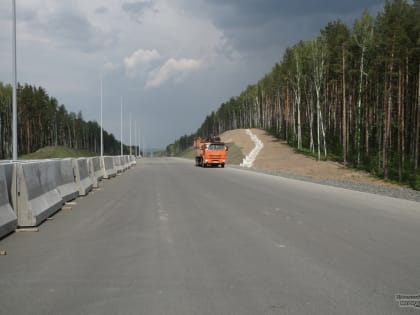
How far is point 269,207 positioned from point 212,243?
17.0ft

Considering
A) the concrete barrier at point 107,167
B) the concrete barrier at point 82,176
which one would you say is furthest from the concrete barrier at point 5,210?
the concrete barrier at point 107,167

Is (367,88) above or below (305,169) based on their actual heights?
above

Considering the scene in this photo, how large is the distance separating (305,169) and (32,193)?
120 ft

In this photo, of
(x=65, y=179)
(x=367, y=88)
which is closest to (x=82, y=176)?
(x=65, y=179)

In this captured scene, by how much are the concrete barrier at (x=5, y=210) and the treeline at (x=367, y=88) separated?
29.7m

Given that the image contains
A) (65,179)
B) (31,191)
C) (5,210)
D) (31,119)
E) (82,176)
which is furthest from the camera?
(31,119)

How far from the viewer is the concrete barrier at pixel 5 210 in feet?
25.8

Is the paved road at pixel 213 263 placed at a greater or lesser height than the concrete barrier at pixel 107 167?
lesser

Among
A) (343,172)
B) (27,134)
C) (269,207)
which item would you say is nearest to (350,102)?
(343,172)

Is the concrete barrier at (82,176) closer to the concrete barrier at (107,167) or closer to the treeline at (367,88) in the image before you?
the concrete barrier at (107,167)

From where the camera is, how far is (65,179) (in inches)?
524

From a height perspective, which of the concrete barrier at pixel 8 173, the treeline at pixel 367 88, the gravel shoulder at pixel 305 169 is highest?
the treeline at pixel 367 88

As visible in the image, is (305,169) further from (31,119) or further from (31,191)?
(31,119)

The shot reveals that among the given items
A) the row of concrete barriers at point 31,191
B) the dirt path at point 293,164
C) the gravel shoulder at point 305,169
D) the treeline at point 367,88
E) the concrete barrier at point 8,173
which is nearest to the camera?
the row of concrete barriers at point 31,191
